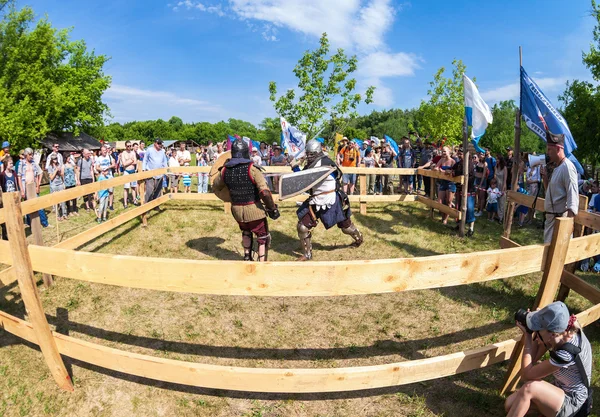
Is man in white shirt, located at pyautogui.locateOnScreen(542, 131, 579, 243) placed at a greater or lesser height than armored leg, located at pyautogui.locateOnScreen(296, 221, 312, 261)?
greater

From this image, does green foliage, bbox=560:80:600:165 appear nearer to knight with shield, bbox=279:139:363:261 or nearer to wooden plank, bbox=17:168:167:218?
knight with shield, bbox=279:139:363:261

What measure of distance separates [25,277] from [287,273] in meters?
1.94

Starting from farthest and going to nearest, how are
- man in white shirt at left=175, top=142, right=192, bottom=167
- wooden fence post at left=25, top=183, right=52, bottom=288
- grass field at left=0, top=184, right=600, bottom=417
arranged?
man in white shirt at left=175, top=142, right=192, bottom=167 < wooden fence post at left=25, top=183, right=52, bottom=288 < grass field at left=0, top=184, right=600, bottom=417

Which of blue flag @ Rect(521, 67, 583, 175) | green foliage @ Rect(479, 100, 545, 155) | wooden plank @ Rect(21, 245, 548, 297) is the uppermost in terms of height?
green foliage @ Rect(479, 100, 545, 155)

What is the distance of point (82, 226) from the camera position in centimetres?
856

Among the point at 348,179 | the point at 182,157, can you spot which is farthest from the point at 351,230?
the point at 182,157

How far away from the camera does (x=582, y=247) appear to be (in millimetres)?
2812

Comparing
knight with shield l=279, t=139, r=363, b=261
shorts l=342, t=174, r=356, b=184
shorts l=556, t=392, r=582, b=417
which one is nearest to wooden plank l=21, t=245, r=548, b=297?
shorts l=556, t=392, r=582, b=417

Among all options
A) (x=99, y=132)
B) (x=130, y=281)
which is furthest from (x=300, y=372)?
(x=99, y=132)

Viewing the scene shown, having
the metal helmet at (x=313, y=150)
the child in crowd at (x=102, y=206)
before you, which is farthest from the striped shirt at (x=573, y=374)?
the child in crowd at (x=102, y=206)

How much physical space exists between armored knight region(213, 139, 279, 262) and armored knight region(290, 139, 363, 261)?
900mm

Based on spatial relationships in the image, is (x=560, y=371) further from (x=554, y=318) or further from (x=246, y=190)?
(x=246, y=190)

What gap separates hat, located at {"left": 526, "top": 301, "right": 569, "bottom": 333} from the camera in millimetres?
2348

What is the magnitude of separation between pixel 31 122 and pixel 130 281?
1284 inches
